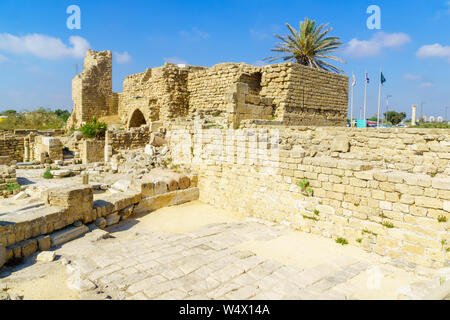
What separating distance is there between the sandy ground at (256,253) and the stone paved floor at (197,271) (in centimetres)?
9

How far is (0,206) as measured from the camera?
7012mm

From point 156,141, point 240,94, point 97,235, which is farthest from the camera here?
point 156,141

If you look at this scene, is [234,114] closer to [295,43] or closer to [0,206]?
[0,206]

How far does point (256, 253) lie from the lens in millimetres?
5145

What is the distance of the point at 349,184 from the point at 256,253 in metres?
2.10

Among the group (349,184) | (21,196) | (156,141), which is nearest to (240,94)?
(349,184)

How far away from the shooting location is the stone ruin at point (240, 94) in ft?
34.2

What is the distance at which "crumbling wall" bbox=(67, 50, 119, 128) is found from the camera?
74.0ft

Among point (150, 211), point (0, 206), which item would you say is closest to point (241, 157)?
point (150, 211)

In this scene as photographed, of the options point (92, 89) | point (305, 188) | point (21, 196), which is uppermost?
point (92, 89)

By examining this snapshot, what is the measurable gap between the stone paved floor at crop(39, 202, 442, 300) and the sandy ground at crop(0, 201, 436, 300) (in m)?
0.09

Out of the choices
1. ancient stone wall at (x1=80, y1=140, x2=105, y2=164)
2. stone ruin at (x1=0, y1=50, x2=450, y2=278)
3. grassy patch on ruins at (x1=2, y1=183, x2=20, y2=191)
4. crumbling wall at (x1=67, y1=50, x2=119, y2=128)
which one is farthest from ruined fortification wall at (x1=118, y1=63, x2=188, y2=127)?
grassy patch on ruins at (x1=2, y1=183, x2=20, y2=191)

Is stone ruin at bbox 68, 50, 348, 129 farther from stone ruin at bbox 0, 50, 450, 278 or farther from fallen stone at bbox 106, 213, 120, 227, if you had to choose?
fallen stone at bbox 106, 213, 120, 227

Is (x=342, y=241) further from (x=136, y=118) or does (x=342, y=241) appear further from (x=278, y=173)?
(x=136, y=118)
